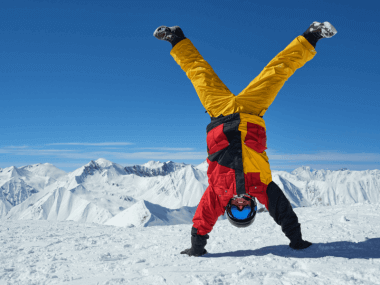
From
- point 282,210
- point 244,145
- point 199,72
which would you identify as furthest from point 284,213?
point 199,72

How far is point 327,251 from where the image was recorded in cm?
333

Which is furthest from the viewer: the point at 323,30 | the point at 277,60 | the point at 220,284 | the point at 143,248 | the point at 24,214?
the point at 24,214

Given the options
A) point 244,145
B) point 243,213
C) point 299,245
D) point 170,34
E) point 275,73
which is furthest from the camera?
point 170,34

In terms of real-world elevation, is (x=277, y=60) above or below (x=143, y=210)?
above

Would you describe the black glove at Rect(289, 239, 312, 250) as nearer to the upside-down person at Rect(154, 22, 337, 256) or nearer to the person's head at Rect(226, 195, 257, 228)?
the upside-down person at Rect(154, 22, 337, 256)

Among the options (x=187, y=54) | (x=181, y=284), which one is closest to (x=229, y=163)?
(x=181, y=284)

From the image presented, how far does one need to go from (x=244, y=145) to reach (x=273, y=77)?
948mm

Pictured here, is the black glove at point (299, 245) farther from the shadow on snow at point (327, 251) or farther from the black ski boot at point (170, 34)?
the black ski boot at point (170, 34)

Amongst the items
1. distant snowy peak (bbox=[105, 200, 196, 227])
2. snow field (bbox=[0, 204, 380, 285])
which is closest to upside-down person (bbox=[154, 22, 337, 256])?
snow field (bbox=[0, 204, 380, 285])

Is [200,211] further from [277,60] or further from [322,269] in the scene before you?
[277,60]

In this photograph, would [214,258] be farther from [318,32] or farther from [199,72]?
[318,32]

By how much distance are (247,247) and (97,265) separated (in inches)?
82.9

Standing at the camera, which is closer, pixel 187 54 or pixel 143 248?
pixel 187 54

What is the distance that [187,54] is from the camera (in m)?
3.68
